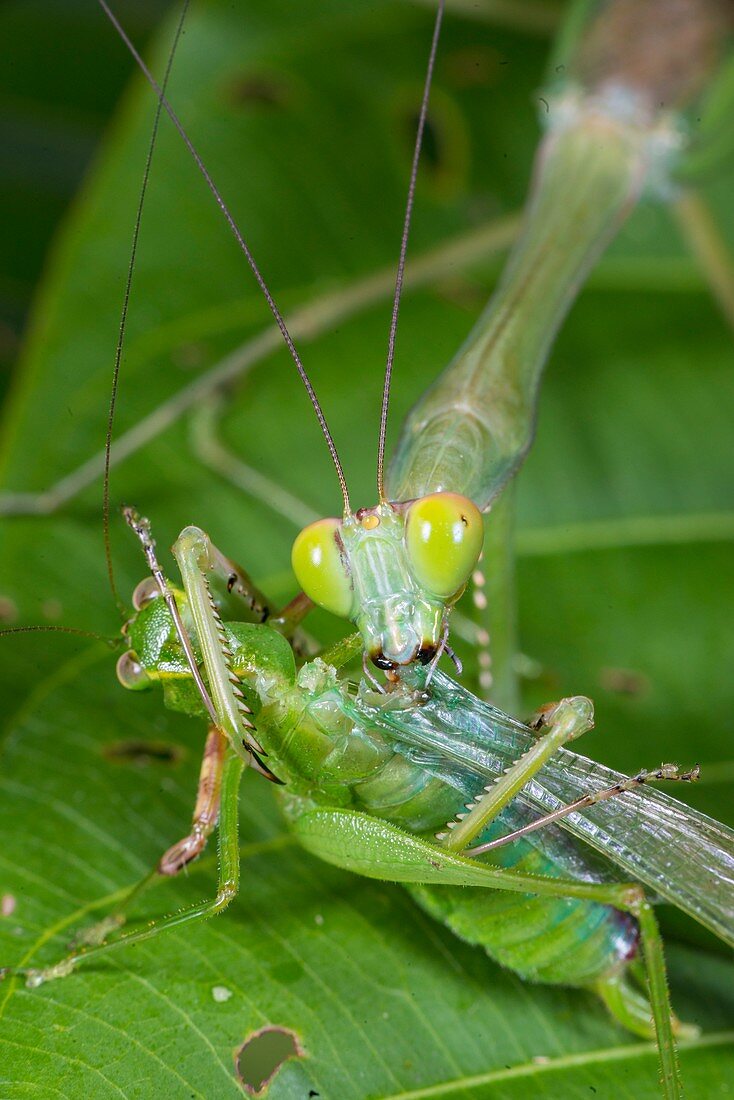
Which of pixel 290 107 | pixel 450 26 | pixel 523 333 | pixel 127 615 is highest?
pixel 450 26

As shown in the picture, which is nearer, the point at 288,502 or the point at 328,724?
the point at 328,724

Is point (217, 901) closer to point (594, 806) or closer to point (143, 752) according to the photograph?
point (143, 752)

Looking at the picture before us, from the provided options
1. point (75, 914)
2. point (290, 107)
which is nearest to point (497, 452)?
point (75, 914)

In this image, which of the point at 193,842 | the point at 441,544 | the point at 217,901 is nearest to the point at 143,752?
the point at 193,842

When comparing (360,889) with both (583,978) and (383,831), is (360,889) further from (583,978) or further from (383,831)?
(583,978)

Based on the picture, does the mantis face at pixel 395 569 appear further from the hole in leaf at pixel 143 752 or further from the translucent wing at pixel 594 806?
the hole in leaf at pixel 143 752

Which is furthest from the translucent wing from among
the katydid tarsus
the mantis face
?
the mantis face

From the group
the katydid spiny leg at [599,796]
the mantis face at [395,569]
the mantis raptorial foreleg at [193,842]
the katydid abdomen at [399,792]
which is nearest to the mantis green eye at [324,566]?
the mantis face at [395,569]
